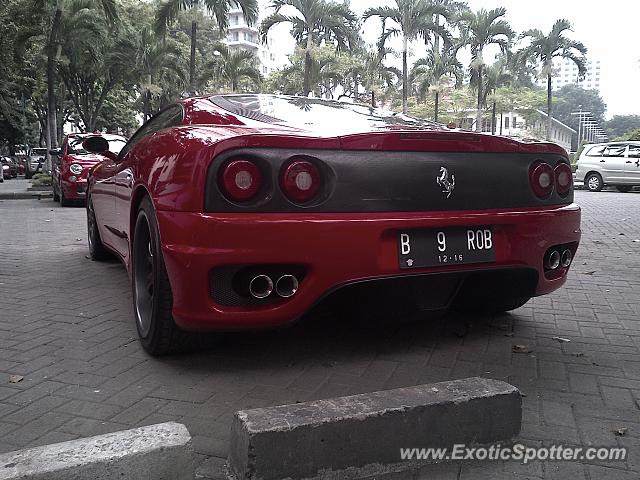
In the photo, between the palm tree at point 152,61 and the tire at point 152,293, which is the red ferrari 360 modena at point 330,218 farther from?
the palm tree at point 152,61

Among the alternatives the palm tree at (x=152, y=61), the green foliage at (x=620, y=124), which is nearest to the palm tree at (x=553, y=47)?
the palm tree at (x=152, y=61)

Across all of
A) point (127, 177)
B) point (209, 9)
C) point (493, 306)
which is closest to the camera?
point (127, 177)

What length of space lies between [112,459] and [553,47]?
3586cm

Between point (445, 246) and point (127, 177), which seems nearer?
point (445, 246)

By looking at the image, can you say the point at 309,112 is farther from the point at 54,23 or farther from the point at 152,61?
the point at 152,61

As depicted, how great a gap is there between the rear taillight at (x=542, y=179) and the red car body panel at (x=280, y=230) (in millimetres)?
193

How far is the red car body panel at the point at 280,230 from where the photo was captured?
2391 millimetres

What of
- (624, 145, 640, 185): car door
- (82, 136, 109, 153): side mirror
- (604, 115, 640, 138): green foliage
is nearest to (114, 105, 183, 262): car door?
(82, 136, 109, 153): side mirror

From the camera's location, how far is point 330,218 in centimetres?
246

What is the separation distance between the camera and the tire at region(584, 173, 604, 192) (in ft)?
61.7

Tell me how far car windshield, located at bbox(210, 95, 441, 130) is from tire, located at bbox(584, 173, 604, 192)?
17.0 meters

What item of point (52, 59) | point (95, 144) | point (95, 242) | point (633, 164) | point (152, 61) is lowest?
point (95, 242)

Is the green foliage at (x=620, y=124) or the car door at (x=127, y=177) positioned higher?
the green foliage at (x=620, y=124)

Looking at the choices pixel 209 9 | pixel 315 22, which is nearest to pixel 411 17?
pixel 315 22
